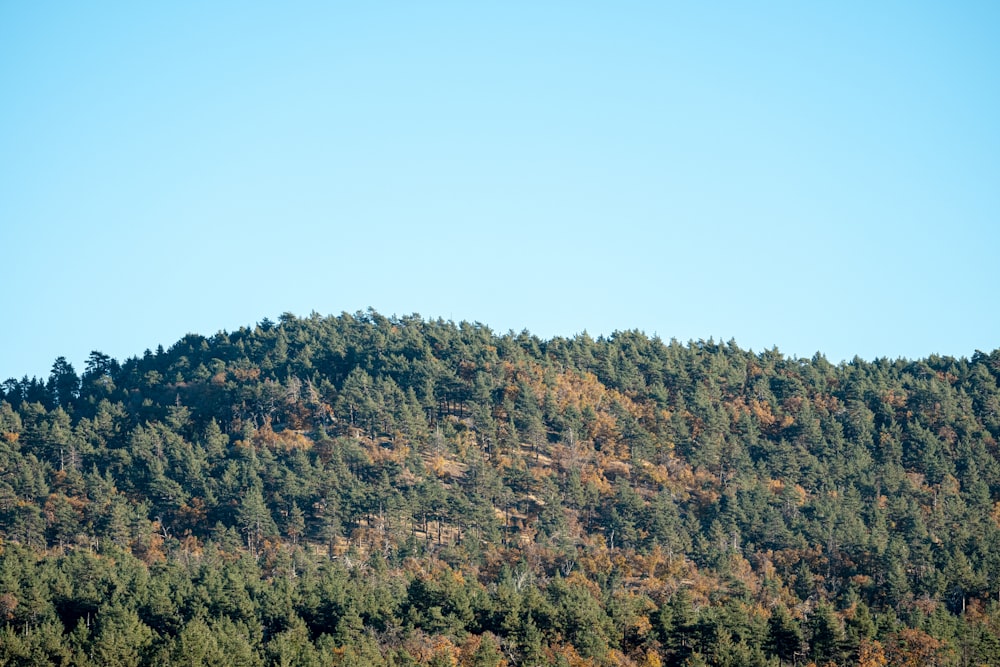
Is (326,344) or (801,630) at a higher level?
(326,344)

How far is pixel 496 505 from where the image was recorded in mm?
133875

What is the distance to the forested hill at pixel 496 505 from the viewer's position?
305ft

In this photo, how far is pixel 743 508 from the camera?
439 ft

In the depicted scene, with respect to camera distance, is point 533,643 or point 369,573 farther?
point 369,573

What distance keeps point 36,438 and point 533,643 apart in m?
71.8

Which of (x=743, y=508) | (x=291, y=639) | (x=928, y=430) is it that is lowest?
(x=291, y=639)

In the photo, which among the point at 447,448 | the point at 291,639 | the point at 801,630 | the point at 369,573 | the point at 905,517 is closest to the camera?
the point at 291,639

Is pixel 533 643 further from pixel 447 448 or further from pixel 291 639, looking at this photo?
pixel 447 448

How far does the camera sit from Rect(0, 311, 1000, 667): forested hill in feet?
305

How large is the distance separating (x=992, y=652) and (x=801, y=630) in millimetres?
12576

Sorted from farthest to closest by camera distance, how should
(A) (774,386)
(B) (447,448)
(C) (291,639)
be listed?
(A) (774,386)
(B) (447,448)
(C) (291,639)

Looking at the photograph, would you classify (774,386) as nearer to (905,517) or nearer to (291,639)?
(905,517)

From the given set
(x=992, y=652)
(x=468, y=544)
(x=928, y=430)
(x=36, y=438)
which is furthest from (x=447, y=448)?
(x=992, y=652)

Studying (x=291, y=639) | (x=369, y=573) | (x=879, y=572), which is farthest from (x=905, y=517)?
(x=291, y=639)
